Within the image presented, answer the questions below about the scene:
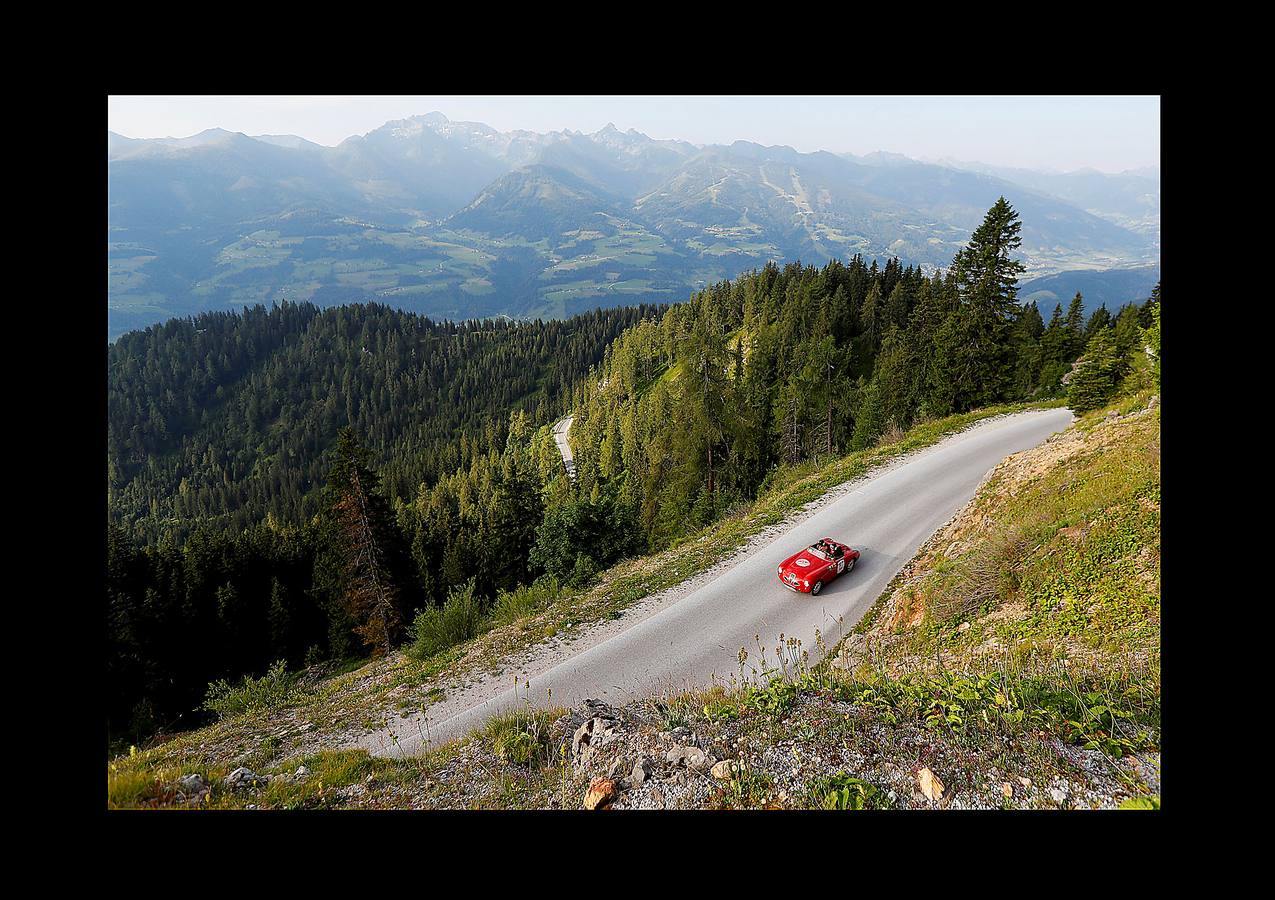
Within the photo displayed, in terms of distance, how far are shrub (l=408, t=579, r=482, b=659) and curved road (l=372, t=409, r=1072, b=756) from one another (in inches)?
160

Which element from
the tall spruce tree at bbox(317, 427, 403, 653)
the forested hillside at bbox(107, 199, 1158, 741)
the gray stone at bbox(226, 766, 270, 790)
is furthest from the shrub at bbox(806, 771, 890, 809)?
the tall spruce tree at bbox(317, 427, 403, 653)

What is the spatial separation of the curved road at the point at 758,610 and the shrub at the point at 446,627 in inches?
160

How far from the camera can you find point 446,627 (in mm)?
15359

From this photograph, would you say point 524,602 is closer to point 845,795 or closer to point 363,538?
point 845,795

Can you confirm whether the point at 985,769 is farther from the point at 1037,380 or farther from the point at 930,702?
the point at 1037,380

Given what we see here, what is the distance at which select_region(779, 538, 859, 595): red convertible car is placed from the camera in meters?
15.2

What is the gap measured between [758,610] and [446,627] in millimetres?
8724

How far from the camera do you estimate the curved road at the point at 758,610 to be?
38.5 feet

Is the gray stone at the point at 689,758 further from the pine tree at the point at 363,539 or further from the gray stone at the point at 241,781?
the pine tree at the point at 363,539

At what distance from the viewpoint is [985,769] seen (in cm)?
416

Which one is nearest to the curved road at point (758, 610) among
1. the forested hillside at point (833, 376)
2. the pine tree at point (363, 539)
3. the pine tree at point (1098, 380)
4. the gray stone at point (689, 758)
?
the gray stone at point (689, 758)

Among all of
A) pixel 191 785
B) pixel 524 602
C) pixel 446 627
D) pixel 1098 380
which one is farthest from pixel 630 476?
pixel 191 785

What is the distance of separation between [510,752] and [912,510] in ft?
57.2
